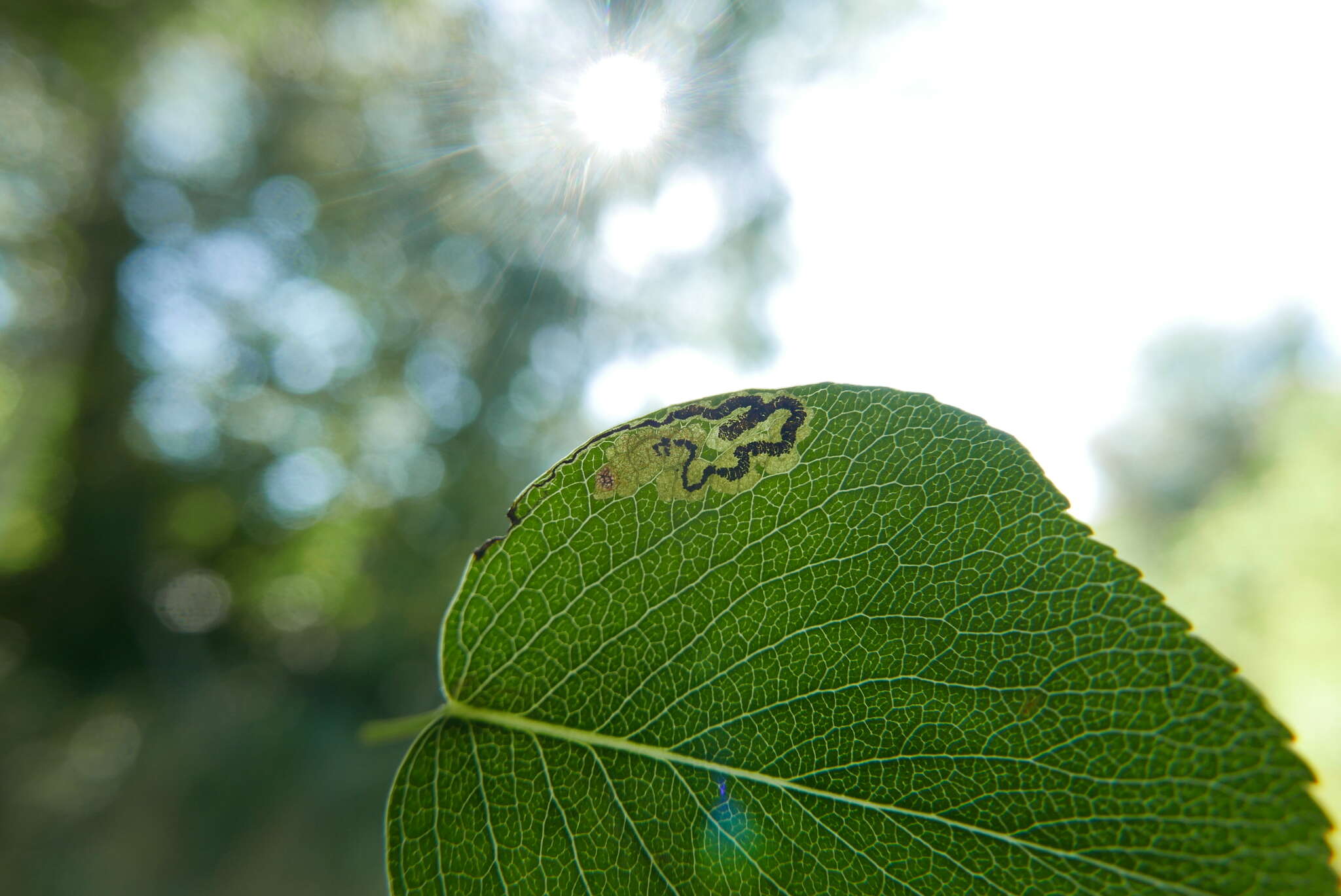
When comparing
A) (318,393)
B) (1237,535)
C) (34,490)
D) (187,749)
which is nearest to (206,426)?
(318,393)

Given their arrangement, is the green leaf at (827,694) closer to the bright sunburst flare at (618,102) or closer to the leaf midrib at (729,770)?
the leaf midrib at (729,770)

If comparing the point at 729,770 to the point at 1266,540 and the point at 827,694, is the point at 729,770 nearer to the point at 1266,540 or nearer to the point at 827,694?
the point at 827,694

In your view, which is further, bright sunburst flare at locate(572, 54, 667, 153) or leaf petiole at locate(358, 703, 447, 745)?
bright sunburst flare at locate(572, 54, 667, 153)

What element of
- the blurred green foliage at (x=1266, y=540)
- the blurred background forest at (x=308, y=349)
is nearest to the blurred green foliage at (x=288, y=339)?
the blurred background forest at (x=308, y=349)

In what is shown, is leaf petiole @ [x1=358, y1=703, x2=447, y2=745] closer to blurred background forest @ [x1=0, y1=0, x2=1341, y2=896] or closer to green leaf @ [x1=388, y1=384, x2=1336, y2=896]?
green leaf @ [x1=388, y1=384, x2=1336, y2=896]

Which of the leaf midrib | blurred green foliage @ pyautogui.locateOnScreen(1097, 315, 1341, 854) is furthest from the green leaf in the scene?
blurred green foliage @ pyautogui.locateOnScreen(1097, 315, 1341, 854)

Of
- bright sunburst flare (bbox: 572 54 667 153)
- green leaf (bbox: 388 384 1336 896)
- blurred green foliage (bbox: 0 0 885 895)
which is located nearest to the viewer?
green leaf (bbox: 388 384 1336 896)

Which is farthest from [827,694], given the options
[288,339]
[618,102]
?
[288,339]
